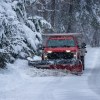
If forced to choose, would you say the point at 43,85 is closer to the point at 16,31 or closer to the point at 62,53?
the point at 16,31

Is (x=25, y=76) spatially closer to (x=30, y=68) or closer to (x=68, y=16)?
(x=30, y=68)

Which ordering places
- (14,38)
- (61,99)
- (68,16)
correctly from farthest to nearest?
1. (68,16)
2. (14,38)
3. (61,99)

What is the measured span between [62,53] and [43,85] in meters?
7.01

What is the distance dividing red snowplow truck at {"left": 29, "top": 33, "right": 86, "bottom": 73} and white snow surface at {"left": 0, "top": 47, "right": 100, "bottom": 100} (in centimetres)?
69

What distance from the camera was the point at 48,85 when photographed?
16.3 meters

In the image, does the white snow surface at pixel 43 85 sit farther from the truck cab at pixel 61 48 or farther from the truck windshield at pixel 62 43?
the truck windshield at pixel 62 43

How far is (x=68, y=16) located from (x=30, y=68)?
26.8 metres

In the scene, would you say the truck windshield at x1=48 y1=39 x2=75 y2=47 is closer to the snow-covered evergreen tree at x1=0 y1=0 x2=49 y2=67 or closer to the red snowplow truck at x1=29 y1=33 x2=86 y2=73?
the red snowplow truck at x1=29 y1=33 x2=86 y2=73

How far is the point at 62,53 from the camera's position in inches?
911

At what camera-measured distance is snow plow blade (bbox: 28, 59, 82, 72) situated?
2136 centimetres

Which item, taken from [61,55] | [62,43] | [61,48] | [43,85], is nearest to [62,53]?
[61,55]

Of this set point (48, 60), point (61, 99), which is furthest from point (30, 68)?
point (61, 99)

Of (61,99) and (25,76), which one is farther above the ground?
(61,99)

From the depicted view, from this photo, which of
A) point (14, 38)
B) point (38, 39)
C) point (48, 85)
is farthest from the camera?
point (38, 39)
